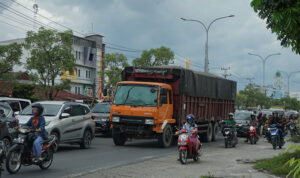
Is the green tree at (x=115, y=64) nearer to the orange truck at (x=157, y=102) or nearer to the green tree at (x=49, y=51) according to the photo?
the green tree at (x=49, y=51)

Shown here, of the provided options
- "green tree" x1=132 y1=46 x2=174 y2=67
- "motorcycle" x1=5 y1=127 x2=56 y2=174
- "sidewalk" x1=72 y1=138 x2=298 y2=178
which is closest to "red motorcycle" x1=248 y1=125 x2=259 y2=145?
"sidewalk" x1=72 y1=138 x2=298 y2=178

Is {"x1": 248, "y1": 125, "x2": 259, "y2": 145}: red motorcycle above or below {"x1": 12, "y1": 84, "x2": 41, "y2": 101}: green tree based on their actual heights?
below

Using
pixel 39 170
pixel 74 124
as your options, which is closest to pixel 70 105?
pixel 74 124

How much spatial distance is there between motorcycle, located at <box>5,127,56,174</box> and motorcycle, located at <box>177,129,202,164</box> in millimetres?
3800

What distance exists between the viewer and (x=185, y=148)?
1226 centimetres

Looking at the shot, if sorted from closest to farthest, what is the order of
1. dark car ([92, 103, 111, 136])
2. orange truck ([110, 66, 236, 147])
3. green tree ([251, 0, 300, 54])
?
green tree ([251, 0, 300, 54]), orange truck ([110, 66, 236, 147]), dark car ([92, 103, 111, 136])

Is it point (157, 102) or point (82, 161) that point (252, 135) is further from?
point (82, 161)

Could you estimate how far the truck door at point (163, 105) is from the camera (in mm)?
17203

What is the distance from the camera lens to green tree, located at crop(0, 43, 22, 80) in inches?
1144

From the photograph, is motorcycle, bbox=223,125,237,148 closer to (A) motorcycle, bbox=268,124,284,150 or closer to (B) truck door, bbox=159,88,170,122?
(A) motorcycle, bbox=268,124,284,150

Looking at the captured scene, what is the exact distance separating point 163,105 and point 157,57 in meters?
36.6

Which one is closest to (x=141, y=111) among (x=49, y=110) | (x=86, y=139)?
(x=86, y=139)

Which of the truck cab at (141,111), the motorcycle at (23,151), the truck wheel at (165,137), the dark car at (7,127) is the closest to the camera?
the motorcycle at (23,151)

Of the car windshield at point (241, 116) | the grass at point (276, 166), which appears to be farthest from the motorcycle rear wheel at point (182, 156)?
the car windshield at point (241, 116)
